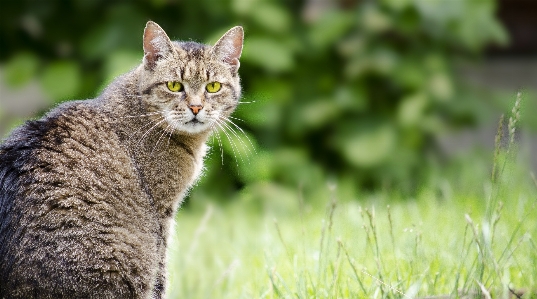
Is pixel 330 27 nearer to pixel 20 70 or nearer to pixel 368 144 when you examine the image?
pixel 368 144

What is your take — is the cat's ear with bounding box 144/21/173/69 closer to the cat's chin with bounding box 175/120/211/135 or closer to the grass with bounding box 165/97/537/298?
the cat's chin with bounding box 175/120/211/135

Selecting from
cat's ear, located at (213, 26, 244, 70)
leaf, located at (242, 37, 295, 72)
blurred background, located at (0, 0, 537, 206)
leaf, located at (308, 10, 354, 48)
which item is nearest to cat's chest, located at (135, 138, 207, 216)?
cat's ear, located at (213, 26, 244, 70)

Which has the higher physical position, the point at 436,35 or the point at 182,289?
the point at 436,35

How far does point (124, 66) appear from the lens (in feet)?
12.3

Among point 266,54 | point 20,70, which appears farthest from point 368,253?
point 20,70

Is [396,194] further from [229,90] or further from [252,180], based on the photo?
[229,90]

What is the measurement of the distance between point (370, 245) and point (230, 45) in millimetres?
832

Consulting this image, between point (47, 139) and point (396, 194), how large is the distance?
7.60ft

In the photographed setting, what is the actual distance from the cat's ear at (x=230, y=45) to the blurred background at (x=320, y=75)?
1419 millimetres

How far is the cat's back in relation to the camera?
6.04 feet

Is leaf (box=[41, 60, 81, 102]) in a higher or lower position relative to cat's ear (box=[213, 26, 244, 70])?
higher

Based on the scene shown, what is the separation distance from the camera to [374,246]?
272 centimetres

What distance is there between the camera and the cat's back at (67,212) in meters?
1.84

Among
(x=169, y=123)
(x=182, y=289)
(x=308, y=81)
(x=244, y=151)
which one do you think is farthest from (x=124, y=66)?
(x=182, y=289)
